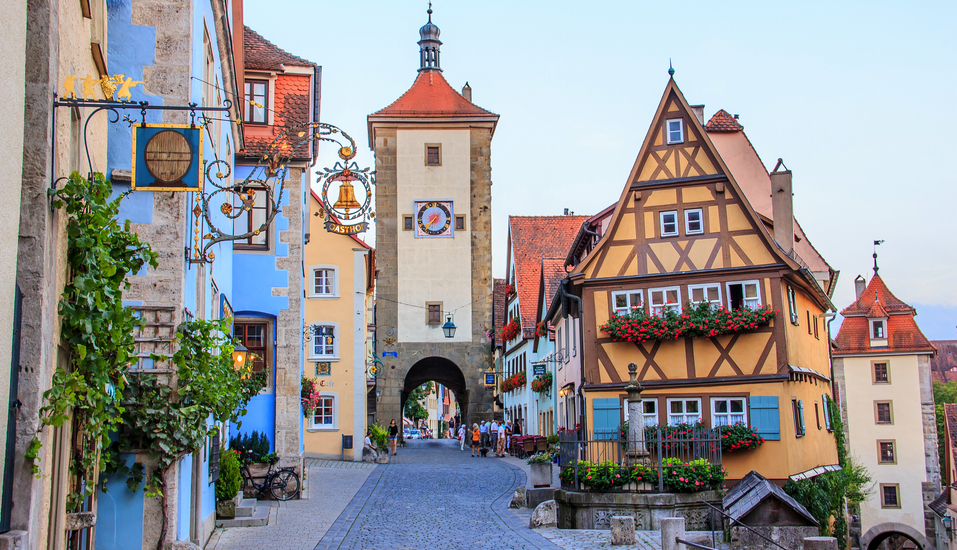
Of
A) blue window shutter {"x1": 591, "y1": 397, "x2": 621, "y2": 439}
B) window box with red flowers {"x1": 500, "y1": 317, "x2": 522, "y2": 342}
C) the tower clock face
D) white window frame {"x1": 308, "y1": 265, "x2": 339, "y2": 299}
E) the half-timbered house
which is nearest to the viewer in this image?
the half-timbered house

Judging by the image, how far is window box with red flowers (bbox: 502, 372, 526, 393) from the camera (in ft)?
125

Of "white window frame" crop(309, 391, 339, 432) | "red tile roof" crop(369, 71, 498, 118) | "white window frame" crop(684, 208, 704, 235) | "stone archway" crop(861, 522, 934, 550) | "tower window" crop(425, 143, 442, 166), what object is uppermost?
"red tile roof" crop(369, 71, 498, 118)

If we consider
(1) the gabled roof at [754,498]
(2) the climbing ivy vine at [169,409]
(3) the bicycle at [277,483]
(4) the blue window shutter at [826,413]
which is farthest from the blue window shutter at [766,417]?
(2) the climbing ivy vine at [169,409]

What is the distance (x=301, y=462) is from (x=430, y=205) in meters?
24.1

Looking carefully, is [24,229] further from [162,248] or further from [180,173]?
[162,248]

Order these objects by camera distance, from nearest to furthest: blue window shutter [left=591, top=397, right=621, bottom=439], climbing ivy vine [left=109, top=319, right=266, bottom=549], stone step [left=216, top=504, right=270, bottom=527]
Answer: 1. climbing ivy vine [left=109, top=319, right=266, bottom=549]
2. stone step [left=216, top=504, right=270, bottom=527]
3. blue window shutter [left=591, top=397, right=621, bottom=439]

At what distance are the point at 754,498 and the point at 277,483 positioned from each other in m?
8.65

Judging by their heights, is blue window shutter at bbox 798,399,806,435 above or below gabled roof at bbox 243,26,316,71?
below

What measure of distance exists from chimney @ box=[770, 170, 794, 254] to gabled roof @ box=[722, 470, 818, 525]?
393 inches

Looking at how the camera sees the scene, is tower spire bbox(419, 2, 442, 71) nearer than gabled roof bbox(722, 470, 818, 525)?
No

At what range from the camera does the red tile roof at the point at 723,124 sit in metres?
26.3

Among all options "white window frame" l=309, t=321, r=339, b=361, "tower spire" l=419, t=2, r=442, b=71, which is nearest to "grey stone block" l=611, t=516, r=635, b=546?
"white window frame" l=309, t=321, r=339, b=361

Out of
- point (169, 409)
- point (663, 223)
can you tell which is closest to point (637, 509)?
point (663, 223)

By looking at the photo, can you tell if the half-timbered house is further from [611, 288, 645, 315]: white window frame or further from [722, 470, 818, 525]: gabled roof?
[722, 470, 818, 525]: gabled roof
